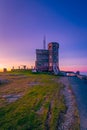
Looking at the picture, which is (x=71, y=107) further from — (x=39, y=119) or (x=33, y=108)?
(x=39, y=119)

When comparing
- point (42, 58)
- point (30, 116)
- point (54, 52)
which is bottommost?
point (30, 116)

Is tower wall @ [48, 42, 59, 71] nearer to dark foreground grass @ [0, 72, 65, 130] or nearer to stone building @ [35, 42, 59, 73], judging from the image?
stone building @ [35, 42, 59, 73]

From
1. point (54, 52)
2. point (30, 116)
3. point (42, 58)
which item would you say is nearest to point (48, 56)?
point (42, 58)

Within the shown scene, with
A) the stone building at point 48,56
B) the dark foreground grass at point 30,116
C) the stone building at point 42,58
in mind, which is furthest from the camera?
the stone building at point 42,58

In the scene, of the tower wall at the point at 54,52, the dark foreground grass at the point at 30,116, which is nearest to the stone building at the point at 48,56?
the tower wall at the point at 54,52

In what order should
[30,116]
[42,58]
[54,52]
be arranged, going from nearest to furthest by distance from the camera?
[30,116]
[54,52]
[42,58]

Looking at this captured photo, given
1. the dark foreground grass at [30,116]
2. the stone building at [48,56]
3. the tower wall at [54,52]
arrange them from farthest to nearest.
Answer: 1. the stone building at [48,56]
2. the tower wall at [54,52]
3. the dark foreground grass at [30,116]

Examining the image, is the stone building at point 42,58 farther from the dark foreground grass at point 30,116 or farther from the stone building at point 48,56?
the dark foreground grass at point 30,116

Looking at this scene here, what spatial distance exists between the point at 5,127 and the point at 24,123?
1.19 metres

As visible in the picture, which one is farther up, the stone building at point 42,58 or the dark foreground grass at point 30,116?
the stone building at point 42,58

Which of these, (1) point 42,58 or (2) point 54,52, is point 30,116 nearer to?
(2) point 54,52

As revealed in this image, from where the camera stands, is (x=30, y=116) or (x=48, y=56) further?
(x=48, y=56)

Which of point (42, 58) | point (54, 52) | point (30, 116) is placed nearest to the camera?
point (30, 116)

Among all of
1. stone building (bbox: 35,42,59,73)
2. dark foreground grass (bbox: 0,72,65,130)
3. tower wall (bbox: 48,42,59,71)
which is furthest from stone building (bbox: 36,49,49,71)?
dark foreground grass (bbox: 0,72,65,130)
